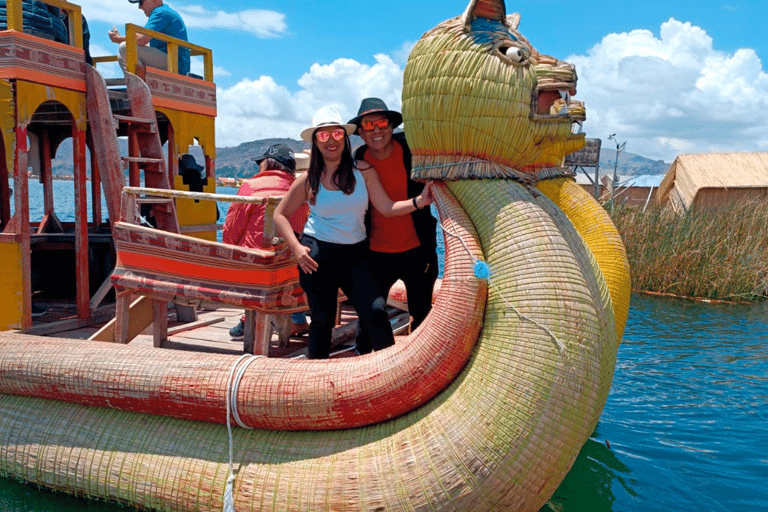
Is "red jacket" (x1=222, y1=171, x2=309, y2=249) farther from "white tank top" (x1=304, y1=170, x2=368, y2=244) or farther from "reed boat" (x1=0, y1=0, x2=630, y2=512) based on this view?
"reed boat" (x1=0, y1=0, x2=630, y2=512)

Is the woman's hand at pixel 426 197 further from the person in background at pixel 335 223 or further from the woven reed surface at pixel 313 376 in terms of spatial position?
the person in background at pixel 335 223

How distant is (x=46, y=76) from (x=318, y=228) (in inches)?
148

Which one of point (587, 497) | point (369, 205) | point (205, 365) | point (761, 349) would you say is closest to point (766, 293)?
point (761, 349)

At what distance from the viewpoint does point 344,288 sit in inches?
174

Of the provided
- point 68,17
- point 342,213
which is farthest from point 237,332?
point 68,17

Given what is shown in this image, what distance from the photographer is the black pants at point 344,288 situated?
4223 mm

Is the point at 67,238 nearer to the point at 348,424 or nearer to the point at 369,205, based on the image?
the point at 369,205

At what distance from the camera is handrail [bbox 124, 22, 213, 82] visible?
7.31 metres

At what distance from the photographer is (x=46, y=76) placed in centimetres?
641

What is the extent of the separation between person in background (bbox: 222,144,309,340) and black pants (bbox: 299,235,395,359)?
1193mm

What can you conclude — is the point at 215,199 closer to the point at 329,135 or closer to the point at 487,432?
the point at 329,135

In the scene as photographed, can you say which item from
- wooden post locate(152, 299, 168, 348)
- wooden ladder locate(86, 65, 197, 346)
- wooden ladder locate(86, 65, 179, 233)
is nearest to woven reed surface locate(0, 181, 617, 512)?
wooden ladder locate(86, 65, 197, 346)

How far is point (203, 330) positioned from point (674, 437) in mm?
4766

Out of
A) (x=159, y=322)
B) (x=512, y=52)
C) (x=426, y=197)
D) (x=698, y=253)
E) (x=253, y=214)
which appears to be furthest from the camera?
(x=698, y=253)
